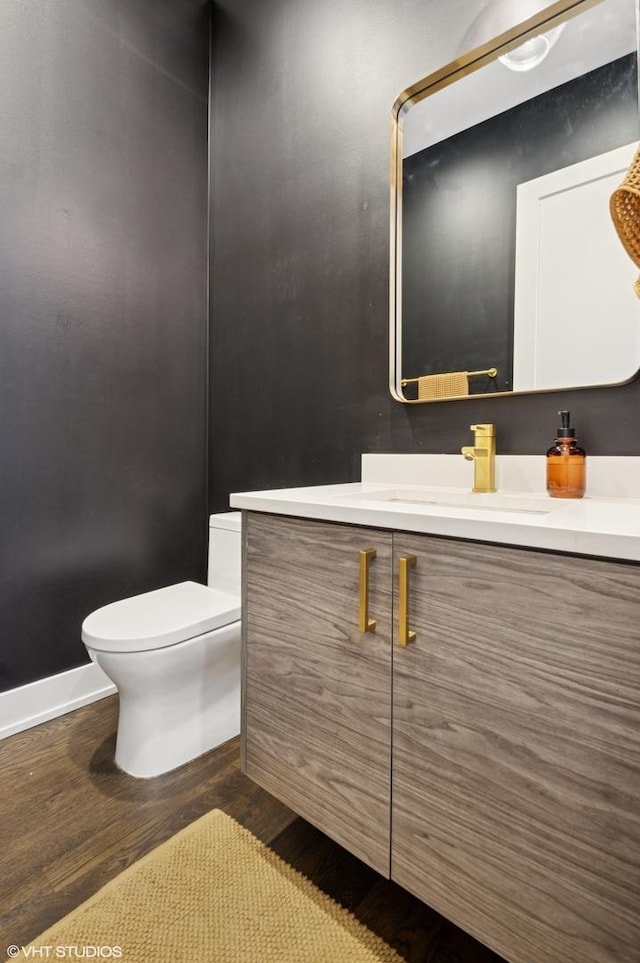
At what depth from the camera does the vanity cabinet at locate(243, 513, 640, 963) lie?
1.97 feet

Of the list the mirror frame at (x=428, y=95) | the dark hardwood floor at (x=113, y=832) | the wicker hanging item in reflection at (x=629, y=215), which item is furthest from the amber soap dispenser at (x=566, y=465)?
the dark hardwood floor at (x=113, y=832)

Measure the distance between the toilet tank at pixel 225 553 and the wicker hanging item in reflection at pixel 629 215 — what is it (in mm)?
1258

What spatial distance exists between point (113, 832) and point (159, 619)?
0.50 metres

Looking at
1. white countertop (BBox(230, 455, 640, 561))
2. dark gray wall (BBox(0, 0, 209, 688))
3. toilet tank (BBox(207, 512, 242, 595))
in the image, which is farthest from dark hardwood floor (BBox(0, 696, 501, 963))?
white countertop (BBox(230, 455, 640, 561))

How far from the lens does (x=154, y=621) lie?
135 cm

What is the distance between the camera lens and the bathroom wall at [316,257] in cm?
136

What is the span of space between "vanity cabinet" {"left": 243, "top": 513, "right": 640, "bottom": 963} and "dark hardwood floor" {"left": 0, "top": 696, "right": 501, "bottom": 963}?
208 millimetres

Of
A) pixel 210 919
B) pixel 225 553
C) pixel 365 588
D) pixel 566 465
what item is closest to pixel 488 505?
pixel 566 465

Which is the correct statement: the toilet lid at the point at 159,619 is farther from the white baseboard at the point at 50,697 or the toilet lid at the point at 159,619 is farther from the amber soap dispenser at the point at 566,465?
the amber soap dispenser at the point at 566,465

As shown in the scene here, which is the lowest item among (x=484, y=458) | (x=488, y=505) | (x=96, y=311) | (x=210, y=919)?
(x=210, y=919)

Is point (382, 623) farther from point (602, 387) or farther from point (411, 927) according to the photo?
point (602, 387)

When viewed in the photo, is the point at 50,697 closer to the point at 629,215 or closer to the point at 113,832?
the point at 113,832

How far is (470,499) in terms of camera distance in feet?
3.93

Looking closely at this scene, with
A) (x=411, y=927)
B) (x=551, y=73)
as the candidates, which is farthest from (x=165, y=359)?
(x=411, y=927)
